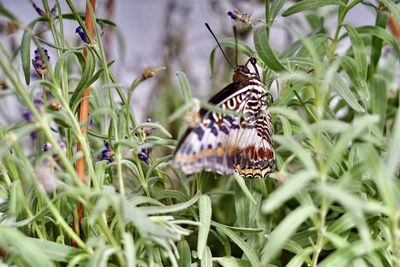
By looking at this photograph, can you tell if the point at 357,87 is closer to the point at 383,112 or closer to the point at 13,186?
the point at 383,112

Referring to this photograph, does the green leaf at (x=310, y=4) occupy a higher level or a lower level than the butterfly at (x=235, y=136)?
higher

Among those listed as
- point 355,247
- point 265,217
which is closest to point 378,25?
point 265,217

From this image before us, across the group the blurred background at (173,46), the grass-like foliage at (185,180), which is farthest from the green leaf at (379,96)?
the blurred background at (173,46)

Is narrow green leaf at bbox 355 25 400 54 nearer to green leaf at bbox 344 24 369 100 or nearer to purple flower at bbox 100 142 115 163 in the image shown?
green leaf at bbox 344 24 369 100

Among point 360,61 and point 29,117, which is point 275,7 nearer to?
point 360,61

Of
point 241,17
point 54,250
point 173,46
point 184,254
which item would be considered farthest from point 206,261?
point 173,46

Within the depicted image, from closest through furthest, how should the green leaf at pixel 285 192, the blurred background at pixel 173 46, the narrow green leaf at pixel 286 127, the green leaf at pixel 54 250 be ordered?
the green leaf at pixel 285 192 → the green leaf at pixel 54 250 → the narrow green leaf at pixel 286 127 → the blurred background at pixel 173 46

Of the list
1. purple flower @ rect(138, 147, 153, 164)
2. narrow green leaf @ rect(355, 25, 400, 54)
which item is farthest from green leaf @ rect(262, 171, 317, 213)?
narrow green leaf @ rect(355, 25, 400, 54)

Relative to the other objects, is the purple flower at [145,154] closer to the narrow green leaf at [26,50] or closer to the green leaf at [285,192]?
the narrow green leaf at [26,50]
